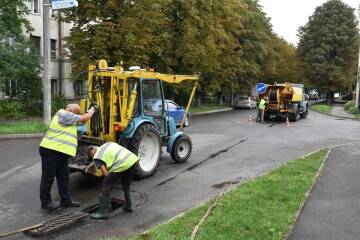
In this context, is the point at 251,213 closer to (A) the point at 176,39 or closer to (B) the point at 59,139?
(B) the point at 59,139

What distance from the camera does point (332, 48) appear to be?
156 feet

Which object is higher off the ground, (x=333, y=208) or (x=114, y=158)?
(x=114, y=158)

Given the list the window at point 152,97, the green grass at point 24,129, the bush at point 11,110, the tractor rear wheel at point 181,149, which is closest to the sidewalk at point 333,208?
the tractor rear wheel at point 181,149

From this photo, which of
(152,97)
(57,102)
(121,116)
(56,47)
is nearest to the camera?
(121,116)

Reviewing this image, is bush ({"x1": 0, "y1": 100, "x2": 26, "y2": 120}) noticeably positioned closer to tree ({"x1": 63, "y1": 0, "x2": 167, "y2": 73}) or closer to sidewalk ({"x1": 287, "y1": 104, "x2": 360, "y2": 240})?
tree ({"x1": 63, "y1": 0, "x2": 167, "y2": 73})

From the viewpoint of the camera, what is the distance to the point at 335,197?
21.9 ft

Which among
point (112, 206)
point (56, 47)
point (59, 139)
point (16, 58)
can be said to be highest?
point (56, 47)

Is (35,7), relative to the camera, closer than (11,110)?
No

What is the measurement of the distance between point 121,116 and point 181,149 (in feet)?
8.61

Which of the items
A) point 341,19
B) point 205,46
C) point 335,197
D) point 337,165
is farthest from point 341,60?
point 335,197

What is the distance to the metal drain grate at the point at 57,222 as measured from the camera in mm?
5004

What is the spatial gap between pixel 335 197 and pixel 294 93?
17.9 metres

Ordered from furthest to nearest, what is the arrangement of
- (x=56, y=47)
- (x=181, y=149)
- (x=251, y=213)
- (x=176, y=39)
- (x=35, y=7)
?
(x=56, y=47) < (x=35, y=7) < (x=176, y=39) < (x=181, y=149) < (x=251, y=213)

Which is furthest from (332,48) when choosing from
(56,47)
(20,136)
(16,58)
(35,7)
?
(20,136)
